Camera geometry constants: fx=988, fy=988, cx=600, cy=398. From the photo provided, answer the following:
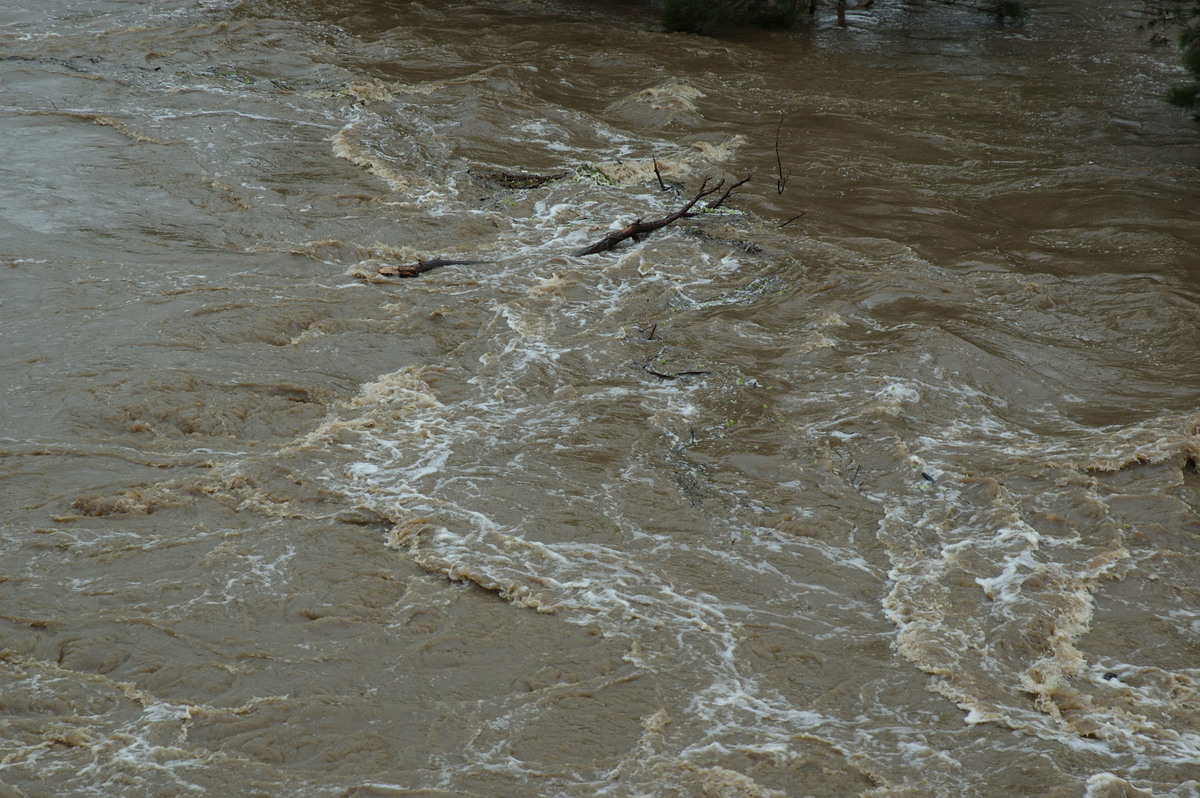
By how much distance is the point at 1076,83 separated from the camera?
1585 cm

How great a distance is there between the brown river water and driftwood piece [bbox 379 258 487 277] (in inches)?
9.3

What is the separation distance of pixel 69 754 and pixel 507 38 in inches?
619

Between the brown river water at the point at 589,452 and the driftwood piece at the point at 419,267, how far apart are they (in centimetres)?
24

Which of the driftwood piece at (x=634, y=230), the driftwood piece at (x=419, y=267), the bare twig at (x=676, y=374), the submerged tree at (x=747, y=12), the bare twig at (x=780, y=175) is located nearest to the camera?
the bare twig at (x=676, y=374)

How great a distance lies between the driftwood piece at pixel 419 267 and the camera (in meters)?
9.79

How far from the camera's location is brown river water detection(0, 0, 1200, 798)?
498 cm

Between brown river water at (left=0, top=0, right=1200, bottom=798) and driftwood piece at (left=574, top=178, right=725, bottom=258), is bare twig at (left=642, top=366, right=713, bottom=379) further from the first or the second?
driftwood piece at (left=574, top=178, right=725, bottom=258)

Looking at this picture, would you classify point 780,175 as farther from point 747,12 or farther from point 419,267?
point 747,12

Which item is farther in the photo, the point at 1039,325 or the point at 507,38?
the point at 507,38

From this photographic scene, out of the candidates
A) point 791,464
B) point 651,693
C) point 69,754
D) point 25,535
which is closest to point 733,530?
point 791,464

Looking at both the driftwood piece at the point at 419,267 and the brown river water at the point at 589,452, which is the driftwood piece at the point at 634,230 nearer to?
the brown river water at the point at 589,452

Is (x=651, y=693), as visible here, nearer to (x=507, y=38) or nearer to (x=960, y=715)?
(x=960, y=715)

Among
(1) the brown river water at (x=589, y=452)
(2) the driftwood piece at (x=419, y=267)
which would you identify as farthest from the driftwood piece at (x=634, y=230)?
(2) the driftwood piece at (x=419, y=267)

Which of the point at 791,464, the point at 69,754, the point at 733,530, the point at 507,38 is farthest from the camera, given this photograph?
the point at 507,38
